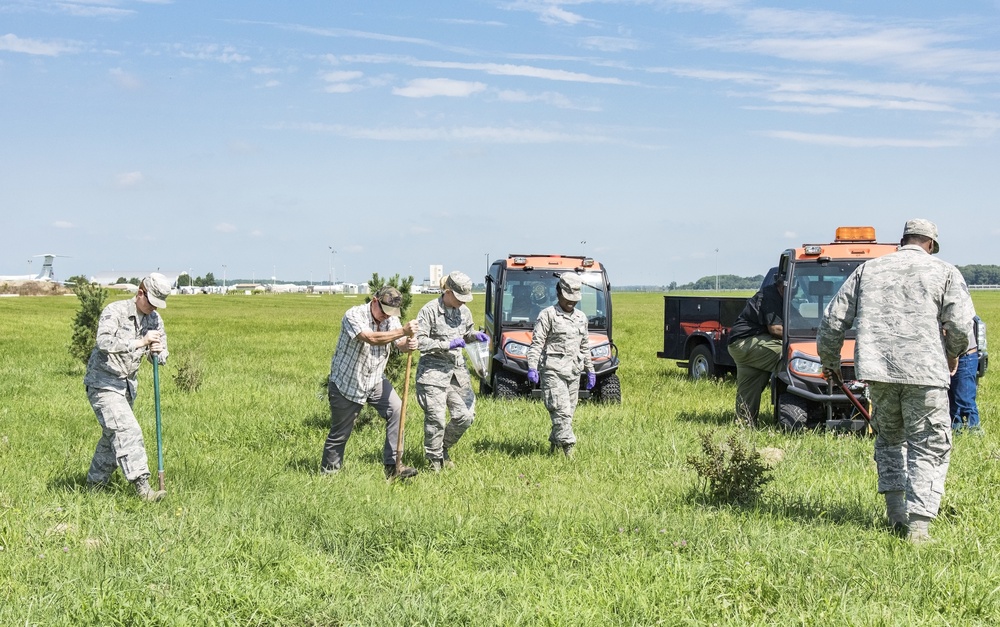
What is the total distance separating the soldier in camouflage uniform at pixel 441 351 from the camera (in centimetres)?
870

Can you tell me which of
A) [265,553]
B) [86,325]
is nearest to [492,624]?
[265,553]

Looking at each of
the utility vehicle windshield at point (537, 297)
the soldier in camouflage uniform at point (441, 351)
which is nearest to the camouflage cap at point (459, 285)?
the soldier in camouflage uniform at point (441, 351)

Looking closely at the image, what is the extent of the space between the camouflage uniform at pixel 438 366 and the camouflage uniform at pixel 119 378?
2372 millimetres

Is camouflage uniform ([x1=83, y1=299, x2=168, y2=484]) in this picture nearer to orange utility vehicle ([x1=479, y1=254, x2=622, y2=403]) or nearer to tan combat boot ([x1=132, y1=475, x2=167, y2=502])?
tan combat boot ([x1=132, y1=475, x2=167, y2=502])

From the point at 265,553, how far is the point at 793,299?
7.64 meters

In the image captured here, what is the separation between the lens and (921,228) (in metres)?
6.57

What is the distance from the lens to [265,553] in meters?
5.89

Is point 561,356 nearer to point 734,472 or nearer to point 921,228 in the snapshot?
point 734,472

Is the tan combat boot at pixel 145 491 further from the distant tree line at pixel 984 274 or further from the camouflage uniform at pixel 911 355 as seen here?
the distant tree line at pixel 984 274

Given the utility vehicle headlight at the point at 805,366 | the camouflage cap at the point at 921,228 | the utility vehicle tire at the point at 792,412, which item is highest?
the camouflage cap at the point at 921,228

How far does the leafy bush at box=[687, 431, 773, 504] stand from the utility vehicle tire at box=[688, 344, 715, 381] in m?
9.47

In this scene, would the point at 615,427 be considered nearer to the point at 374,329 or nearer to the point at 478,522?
the point at 374,329

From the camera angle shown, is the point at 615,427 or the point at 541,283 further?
the point at 541,283

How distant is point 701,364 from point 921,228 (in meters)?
10.8
